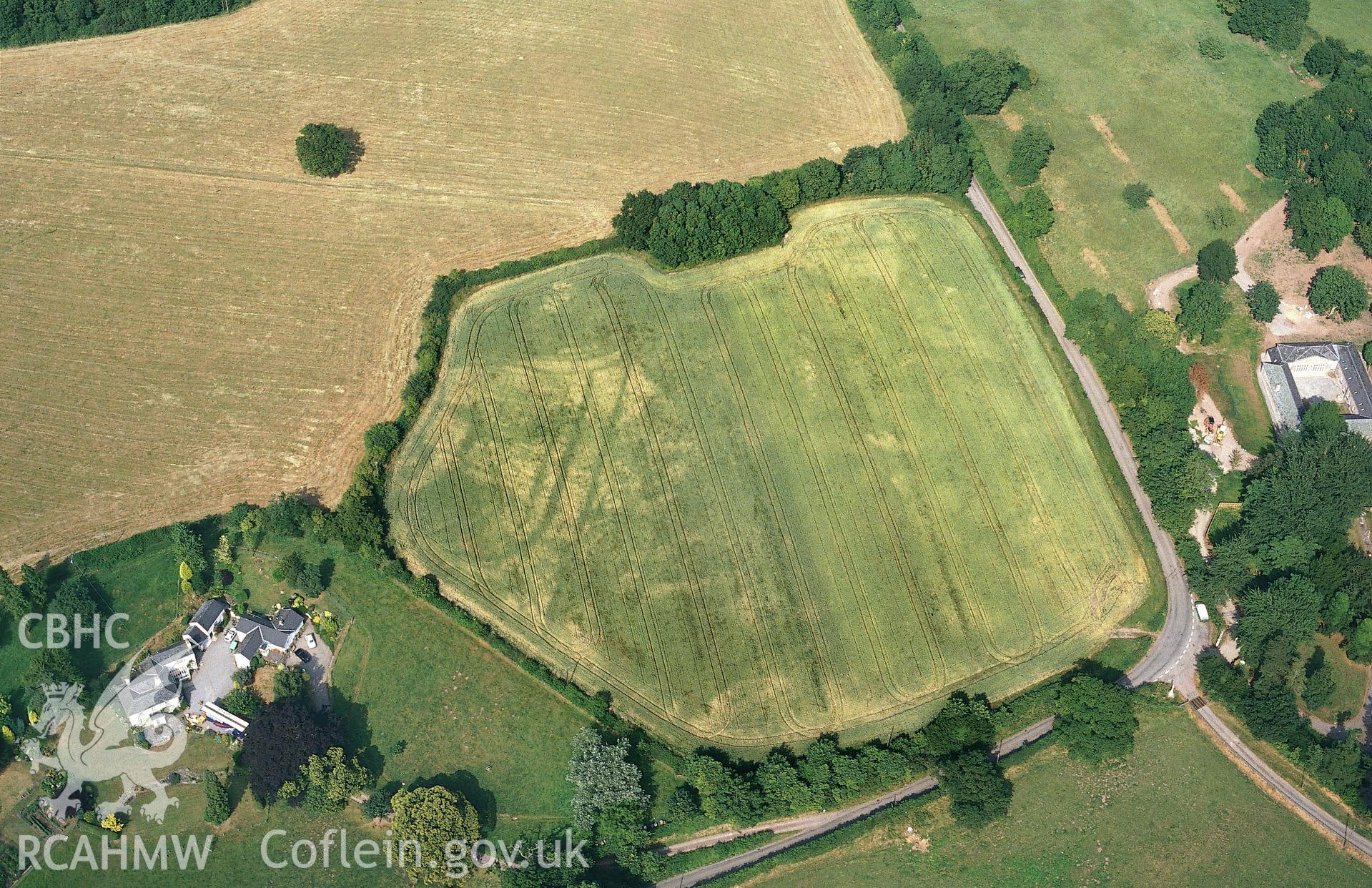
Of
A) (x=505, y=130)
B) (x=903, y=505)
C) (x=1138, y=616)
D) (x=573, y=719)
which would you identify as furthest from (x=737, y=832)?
(x=505, y=130)

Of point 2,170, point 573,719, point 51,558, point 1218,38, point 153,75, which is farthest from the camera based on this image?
point 1218,38

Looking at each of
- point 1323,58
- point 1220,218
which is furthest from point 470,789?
point 1323,58

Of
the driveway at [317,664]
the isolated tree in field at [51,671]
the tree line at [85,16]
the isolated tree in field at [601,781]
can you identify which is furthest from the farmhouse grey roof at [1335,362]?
the tree line at [85,16]

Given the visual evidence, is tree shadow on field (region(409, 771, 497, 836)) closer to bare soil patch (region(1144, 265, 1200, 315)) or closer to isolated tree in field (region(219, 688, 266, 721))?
isolated tree in field (region(219, 688, 266, 721))

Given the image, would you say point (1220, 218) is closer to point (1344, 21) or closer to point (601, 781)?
point (1344, 21)

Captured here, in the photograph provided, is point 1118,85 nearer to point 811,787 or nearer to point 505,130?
point 505,130

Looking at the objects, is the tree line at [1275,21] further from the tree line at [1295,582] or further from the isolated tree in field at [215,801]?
the isolated tree in field at [215,801]
